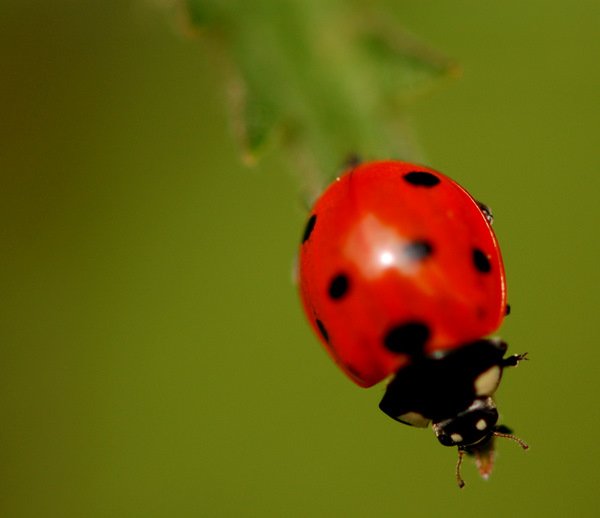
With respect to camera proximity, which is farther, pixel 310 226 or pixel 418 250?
pixel 310 226

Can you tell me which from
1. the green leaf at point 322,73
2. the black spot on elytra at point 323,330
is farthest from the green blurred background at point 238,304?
the black spot on elytra at point 323,330

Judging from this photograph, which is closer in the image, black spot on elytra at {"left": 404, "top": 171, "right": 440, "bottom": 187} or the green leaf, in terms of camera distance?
black spot on elytra at {"left": 404, "top": 171, "right": 440, "bottom": 187}

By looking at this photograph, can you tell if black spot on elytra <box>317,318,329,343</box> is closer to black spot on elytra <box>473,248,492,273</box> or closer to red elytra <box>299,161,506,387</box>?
red elytra <box>299,161,506,387</box>

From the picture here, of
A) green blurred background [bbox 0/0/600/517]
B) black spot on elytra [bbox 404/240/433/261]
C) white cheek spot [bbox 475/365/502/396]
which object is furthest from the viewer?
green blurred background [bbox 0/0/600/517]

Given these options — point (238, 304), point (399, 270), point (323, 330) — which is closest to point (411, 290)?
point (399, 270)

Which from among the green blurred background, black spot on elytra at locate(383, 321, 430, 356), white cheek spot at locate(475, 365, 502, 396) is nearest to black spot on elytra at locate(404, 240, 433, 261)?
black spot on elytra at locate(383, 321, 430, 356)

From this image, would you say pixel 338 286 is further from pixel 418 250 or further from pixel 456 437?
pixel 456 437
